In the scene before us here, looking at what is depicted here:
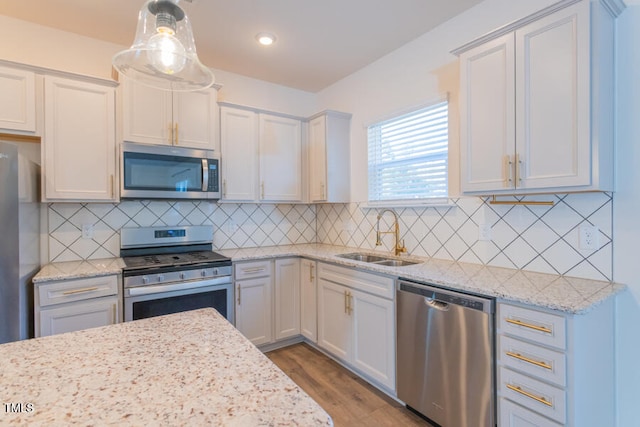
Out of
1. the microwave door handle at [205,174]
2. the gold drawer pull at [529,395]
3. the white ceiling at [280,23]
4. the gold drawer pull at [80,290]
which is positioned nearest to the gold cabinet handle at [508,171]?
the gold drawer pull at [529,395]

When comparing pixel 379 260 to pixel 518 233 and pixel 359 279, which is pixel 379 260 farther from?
pixel 518 233

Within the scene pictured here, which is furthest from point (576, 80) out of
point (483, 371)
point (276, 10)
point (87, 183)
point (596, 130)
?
point (87, 183)

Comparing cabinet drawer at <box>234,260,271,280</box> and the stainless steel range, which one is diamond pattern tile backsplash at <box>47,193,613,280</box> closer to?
the stainless steel range

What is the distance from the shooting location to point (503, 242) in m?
2.10

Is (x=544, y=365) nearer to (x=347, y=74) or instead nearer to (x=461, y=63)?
(x=461, y=63)

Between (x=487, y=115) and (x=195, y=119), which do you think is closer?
(x=487, y=115)

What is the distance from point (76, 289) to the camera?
6.96ft

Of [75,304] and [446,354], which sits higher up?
[75,304]

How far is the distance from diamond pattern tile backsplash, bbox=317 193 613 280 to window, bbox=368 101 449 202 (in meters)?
0.19

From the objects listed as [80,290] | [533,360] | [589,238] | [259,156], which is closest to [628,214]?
[589,238]

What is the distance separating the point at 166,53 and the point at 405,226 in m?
2.17

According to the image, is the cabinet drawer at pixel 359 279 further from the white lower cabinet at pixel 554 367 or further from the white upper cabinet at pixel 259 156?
the white upper cabinet at pixel 259 156

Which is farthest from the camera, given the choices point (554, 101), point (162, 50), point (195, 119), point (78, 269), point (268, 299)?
Result: point (268, 299)

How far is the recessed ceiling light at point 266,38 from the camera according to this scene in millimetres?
2580
